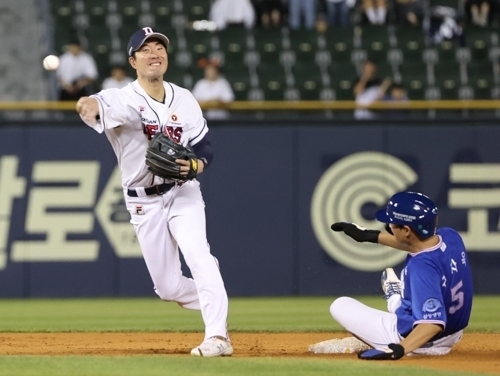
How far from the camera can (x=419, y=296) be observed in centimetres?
607

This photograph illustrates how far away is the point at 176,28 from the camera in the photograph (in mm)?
15844

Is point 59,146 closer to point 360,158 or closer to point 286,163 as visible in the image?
point 286,163

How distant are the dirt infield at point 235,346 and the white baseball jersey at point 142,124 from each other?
1.18m

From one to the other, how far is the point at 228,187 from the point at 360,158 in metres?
1.52

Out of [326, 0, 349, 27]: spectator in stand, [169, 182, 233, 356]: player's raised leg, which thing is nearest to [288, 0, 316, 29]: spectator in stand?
[326, 0, 349, 27]: spectator in stand

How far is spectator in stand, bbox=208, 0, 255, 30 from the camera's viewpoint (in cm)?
1553

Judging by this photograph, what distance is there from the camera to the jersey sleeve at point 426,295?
238 inches

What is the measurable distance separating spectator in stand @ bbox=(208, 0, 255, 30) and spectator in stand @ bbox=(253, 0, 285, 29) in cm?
11

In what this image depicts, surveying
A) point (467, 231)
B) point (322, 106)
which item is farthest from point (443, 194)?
point (322, 106)

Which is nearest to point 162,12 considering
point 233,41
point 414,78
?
point 233,41

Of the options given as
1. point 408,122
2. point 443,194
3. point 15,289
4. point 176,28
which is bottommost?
point 15,289

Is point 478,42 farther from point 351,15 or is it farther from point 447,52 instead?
point 351,15

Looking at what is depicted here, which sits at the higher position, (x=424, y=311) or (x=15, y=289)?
(x=424, y=311)

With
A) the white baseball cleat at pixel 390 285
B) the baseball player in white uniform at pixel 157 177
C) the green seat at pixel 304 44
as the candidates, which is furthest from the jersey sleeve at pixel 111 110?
the green seat at pixel 304 44
